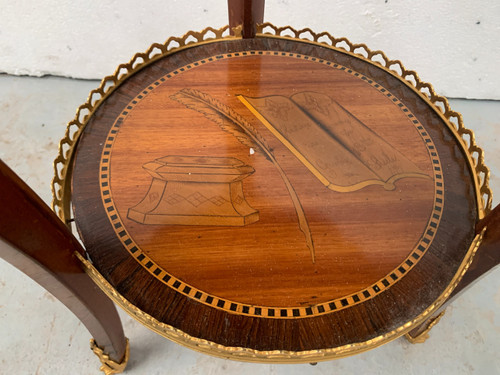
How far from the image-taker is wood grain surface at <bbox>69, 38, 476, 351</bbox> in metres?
0.65

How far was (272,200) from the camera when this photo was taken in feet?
2.52

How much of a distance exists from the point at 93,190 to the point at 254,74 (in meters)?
0.44

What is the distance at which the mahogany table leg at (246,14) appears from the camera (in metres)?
1.03

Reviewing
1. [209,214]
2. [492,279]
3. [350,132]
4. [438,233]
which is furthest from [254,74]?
[492,279]

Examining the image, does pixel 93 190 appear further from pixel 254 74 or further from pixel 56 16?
pixel 56 16

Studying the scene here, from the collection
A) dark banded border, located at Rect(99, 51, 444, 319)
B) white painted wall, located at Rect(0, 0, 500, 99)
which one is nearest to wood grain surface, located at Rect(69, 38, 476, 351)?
dark banded border, located at Rect(99, 51, 444, 319)

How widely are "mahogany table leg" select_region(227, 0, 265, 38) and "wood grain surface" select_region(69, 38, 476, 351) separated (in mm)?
92

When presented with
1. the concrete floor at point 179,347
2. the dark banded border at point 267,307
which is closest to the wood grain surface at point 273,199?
the dark banded border at point 267,307

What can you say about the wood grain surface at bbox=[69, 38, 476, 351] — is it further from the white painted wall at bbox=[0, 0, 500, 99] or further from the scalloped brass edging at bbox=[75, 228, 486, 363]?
the white painted wall at bbox=[0, 0, 500, 99]

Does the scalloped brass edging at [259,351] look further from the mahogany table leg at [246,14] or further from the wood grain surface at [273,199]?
the mahogany table leg at [246,14]

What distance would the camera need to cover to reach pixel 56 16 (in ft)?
5.28

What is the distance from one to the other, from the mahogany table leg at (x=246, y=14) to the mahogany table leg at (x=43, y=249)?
65cm

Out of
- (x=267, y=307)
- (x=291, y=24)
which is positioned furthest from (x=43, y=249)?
(x=291, y=24)

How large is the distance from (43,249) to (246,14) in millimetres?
708
